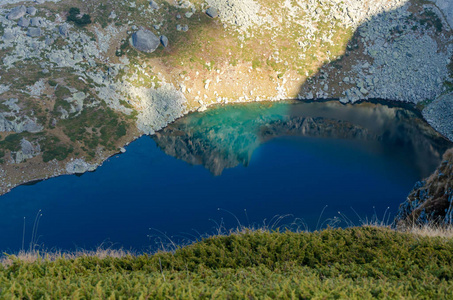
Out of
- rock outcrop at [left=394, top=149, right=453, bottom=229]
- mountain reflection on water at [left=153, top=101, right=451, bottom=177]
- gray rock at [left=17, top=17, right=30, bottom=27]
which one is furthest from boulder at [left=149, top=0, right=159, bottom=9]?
rock outcrop at [left=394, top=149, right=453, bottom=229]

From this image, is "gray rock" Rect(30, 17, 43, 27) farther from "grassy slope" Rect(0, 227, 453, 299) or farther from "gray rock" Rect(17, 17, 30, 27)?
"grassy slope" Rect(0, 227, 453, 299)

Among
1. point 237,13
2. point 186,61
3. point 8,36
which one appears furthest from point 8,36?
point 237,13

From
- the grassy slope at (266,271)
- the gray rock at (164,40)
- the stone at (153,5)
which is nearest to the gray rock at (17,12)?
the stone at (153,5)

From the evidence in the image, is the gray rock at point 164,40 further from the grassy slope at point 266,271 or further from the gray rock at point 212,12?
the grassy slope at point 266,271

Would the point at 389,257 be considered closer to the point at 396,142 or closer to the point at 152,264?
the point at 152,264

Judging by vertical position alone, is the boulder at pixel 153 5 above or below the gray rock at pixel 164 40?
above
